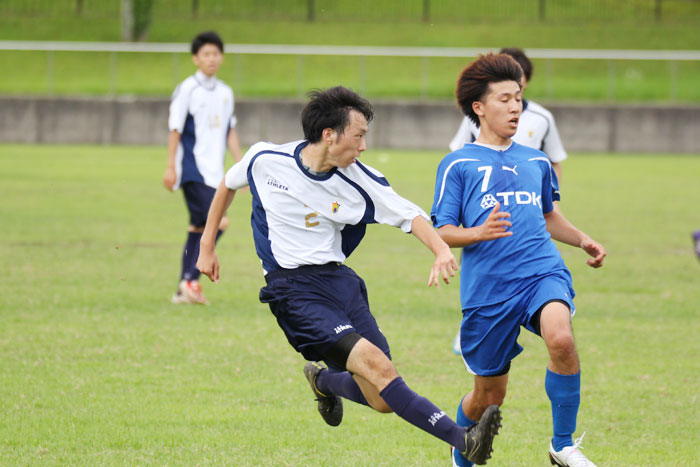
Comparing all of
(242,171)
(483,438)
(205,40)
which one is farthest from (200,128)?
(483,438)

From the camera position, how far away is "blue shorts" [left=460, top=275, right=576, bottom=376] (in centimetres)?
442

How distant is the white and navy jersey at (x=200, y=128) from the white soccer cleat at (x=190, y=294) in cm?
84

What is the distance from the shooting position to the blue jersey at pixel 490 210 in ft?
14.8

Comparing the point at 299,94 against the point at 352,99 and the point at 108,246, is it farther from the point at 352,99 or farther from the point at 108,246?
the point at 352,99

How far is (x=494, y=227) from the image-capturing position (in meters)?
4.25

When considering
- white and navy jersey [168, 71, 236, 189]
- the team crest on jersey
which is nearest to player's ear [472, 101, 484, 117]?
the team crest on jersey

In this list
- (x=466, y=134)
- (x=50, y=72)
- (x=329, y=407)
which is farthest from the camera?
(x=50, y=72)

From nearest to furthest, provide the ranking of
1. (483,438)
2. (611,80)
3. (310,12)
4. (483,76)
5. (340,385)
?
(483,438) < (483,76) < (340,385) < (611,80) < (310,12)

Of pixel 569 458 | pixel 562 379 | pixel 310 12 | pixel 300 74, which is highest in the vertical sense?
pixel 310 12

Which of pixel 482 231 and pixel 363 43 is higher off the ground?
pixel 363 43

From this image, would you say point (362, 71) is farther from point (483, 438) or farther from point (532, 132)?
point (483, 438)

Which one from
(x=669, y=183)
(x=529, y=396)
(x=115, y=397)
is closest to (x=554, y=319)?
(x=529, y=396)

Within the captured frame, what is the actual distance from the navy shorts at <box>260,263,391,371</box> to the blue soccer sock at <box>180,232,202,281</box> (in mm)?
3953

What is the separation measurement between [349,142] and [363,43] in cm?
3617
